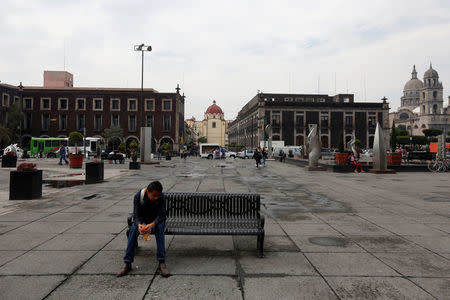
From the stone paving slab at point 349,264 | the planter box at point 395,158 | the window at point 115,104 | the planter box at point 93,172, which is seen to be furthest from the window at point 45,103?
the stone paving slab at point 349,264

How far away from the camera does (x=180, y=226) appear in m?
5.06

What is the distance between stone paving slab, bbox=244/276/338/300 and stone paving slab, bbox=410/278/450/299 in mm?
1159

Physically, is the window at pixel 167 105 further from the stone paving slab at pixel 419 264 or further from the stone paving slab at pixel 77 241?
the stone paving slab at pixel 419 264

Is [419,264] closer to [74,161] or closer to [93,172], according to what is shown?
[93,172]

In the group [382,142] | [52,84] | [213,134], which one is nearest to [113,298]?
[382,142]

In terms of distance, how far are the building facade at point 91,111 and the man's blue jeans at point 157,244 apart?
58.3 m

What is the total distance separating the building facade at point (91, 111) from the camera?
61125 mm

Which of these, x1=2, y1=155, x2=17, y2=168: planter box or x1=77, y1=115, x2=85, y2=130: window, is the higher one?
x1=77, y1=115, x2=85, y2=130: window

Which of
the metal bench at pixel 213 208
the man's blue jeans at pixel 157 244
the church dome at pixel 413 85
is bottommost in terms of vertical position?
the man's blue jeans at pixel 157 244

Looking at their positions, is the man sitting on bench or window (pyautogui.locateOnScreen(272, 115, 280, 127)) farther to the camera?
window (pyautogui.locateOnScreen(272, 115, 280, 127))

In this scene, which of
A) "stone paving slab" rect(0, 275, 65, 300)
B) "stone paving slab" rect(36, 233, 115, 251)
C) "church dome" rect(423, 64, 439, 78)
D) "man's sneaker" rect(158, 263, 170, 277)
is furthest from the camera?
"church dome" rect(423, 64, 439, 78)

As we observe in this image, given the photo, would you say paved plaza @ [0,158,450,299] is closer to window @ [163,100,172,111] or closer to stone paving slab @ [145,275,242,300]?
stone paving slab @ [145,275,242,300]

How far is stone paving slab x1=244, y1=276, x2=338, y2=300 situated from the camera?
141 inches

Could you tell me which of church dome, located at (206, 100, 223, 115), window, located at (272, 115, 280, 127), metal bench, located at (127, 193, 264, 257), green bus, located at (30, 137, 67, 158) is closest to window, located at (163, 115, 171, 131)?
green bus, located at (30, 137, 67, 158)
